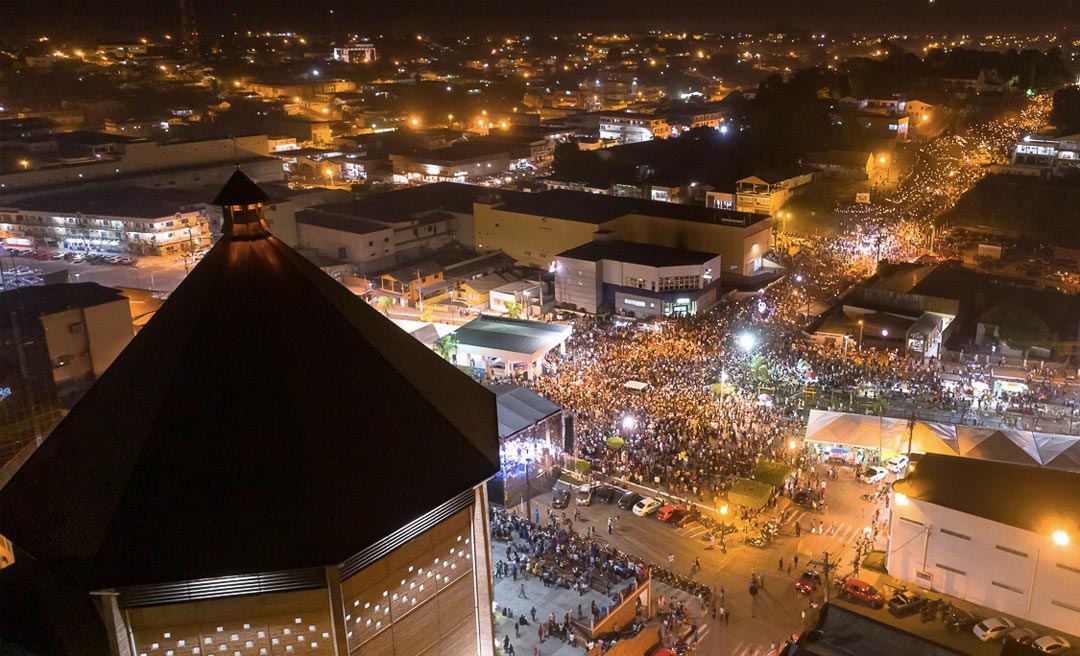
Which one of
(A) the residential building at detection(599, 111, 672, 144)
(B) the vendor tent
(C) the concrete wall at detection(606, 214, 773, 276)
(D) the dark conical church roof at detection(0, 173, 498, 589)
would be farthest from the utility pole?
(A) the residential building at detection(599, 111, 672, 144)

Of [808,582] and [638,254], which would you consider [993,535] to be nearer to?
[808,582]

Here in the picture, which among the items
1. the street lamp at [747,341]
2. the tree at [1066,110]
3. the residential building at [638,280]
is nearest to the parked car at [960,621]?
the street lamp at [747,341]

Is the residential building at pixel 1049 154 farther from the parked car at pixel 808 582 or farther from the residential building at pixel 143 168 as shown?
the residential building at pixel 143 168

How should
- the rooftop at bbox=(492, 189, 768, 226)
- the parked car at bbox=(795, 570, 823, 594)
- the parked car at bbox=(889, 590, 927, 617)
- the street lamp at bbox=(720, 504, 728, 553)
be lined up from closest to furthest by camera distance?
the parked car at bbox=(889, 590, 927, 617)
the parked car at bbox=(795, 570, 823, 594)
the street lamp at bbox=(720, 504, 728, 553)
the rooftop at bbox=(492, 189, 768, 226)

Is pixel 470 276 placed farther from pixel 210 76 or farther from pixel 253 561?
pixel 210 76

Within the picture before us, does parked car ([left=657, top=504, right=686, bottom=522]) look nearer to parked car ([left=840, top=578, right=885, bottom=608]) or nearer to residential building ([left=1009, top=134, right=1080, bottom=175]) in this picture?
parked car ([left=840, top=578, right=885, bottom=608])

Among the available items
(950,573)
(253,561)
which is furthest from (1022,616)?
(253,561)

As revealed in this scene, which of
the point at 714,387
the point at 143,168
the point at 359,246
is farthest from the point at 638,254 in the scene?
the point at 143,168
